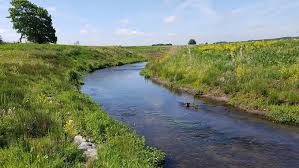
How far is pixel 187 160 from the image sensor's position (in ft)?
39.7

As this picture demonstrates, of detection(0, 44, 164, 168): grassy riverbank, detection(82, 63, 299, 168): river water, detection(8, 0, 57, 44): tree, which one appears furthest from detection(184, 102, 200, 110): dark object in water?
detection(8, 0, 57, 44): tree

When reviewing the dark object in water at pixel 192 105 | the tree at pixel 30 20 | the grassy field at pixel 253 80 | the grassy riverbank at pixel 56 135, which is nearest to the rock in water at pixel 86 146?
the grassy riverbank at pixel 56 135

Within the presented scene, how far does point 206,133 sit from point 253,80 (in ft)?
25.8

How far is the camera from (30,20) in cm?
8638

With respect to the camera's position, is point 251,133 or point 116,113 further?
point 116,113

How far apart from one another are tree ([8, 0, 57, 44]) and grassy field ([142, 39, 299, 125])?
199ft

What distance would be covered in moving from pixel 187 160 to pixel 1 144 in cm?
555

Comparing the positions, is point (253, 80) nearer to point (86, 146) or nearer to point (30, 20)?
point (86, 146)

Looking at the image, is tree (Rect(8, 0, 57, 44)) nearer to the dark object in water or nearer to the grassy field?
the grassy field

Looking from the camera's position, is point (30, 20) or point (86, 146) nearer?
point (86, 146)

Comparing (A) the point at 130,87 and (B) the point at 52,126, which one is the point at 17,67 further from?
(B) the point at 52,126

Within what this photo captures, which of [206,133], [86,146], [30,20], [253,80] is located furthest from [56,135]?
[30,20]

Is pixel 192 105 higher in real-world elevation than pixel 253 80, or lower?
lower

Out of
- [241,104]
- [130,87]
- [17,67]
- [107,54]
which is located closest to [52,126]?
[241,104]
